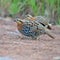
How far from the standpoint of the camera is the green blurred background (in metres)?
10.2

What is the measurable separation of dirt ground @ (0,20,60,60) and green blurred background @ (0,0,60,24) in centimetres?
114

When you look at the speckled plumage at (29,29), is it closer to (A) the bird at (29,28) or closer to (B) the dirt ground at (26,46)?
(A) the bird at (29,28)

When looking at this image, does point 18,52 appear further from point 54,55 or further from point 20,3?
point 20,3

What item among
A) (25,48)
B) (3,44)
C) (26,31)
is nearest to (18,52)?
(25,48)

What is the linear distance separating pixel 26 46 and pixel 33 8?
3.49 meters

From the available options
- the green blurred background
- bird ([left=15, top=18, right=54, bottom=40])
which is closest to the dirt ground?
bird ([left=15, top=18, right=54, bottom=40])

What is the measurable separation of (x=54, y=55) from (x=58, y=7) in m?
4.28

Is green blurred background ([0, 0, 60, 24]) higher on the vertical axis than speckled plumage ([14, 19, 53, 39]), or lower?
lower

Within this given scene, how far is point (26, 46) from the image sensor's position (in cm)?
691

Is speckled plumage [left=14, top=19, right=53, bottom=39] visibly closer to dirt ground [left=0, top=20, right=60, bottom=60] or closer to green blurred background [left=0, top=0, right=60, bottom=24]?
dirt ground [left=0, top=20, right=60, bottom=60]

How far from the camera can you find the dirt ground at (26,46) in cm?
591

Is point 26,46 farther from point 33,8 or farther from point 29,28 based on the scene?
point 33,8

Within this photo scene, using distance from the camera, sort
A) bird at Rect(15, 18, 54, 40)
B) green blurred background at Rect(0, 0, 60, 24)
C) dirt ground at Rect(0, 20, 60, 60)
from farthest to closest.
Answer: green blurred background at Rect(0, 0, 60, 24) → bird at Rect(15, 18, 54, 40) → dirt ground at Rect(0, 20, 60, 60)

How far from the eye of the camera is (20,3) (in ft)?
34.7
